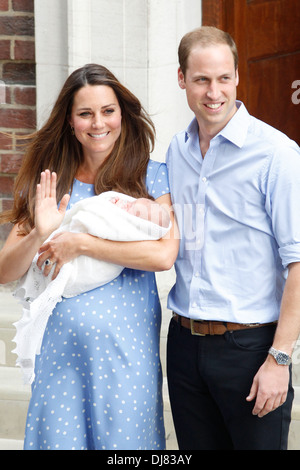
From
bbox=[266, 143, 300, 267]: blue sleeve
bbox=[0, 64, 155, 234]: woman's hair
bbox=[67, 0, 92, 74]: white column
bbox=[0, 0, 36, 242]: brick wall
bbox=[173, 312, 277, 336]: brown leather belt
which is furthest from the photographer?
bbox=[0, 0, 36, 242]: brick wall

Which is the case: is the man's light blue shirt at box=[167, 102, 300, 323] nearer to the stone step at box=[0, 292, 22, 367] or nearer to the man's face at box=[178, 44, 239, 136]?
the man's face at box=[178, 44, 239, 136]

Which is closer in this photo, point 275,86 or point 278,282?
point 278,282

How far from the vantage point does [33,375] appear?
2236 millimetres

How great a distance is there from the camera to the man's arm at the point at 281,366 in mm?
2016

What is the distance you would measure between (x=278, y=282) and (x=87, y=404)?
69 cm

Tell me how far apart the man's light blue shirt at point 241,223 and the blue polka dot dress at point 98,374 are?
184 mm

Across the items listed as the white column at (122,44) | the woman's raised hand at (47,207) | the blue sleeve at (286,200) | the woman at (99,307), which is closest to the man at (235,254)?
the blue sleeve at (286,200)

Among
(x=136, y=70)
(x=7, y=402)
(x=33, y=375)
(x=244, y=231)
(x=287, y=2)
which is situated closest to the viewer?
(x=244, y=231)

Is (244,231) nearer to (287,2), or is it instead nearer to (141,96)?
(141,96)

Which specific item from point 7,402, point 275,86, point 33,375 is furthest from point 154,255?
point 275,86

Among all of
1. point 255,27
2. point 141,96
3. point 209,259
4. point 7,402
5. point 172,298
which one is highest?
point 255,27

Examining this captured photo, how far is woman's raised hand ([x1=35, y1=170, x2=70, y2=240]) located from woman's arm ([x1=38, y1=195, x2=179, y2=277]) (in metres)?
0.07

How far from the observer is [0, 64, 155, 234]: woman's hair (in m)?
2.31

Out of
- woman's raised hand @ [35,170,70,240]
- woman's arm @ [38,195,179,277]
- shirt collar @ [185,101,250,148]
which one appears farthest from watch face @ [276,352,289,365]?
woman's raised hand @ [35,170,70,240]
